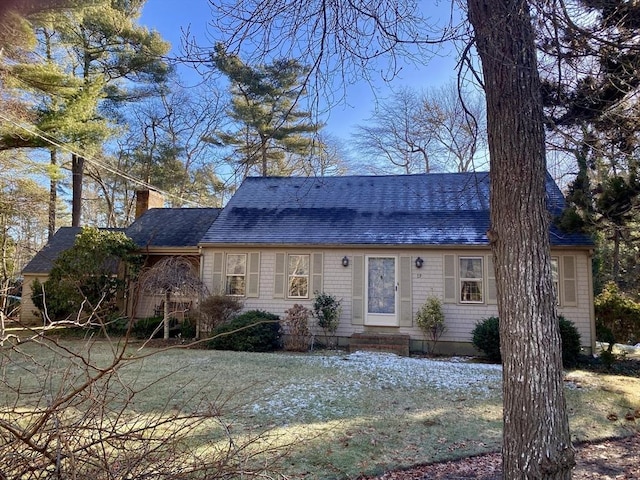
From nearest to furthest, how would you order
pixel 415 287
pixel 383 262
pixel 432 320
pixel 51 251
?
1. pixel 432 320
2. pixel 415 287
3. pixel 383 262
4. pixel 51 251

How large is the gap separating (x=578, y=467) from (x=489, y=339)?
518 cm

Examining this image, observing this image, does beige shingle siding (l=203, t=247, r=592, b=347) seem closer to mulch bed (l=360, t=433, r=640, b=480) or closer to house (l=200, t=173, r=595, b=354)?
house (l=200, t=173, r=595, b=354)

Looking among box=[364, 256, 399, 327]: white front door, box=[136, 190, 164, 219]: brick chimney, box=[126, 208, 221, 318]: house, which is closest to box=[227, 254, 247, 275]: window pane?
box=[126, 208, 221, 318]: house

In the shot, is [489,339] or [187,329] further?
[187,329]

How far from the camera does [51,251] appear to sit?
A: 48.2ft

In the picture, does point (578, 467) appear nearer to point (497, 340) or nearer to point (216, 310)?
point (497, 340)

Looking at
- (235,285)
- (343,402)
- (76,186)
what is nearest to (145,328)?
(235,285)

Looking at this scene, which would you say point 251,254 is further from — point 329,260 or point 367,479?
point 367,479

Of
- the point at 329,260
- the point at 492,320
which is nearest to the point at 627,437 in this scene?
the point at 492,320

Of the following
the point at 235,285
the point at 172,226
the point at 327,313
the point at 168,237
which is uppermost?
the point at 172,226

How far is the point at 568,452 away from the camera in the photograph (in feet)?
8.66

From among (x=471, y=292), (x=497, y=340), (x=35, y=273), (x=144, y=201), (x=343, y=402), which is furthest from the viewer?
(x=144, y=201)

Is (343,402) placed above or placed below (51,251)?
below

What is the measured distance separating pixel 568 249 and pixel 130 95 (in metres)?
18.3
